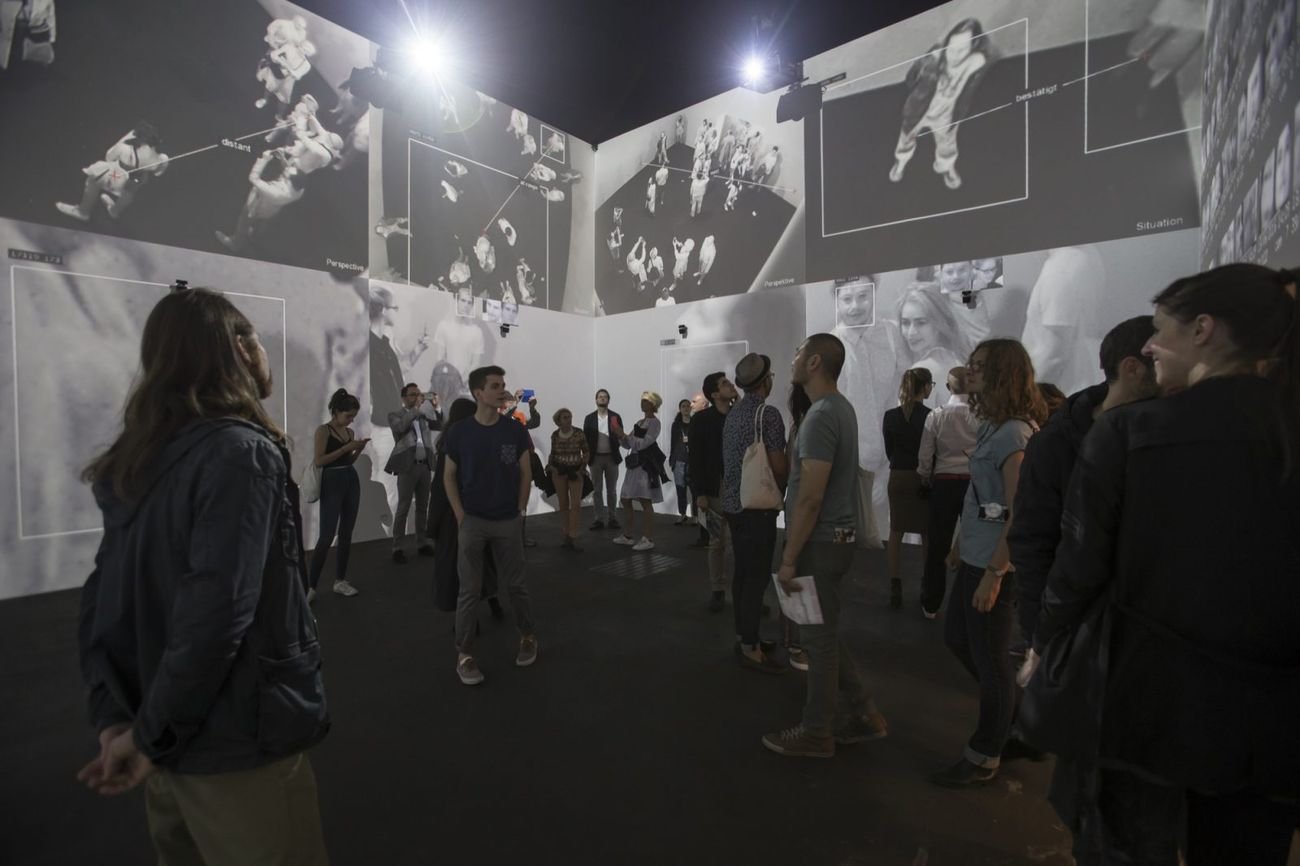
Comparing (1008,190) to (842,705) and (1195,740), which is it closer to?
(842,705)

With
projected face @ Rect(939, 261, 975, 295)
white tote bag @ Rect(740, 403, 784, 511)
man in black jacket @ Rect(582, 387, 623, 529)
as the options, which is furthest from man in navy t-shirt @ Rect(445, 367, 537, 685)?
projected face @ Rect(939, 261, 975, 295)

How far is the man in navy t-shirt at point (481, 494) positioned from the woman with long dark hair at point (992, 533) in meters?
2.33

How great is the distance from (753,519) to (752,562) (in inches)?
10.8

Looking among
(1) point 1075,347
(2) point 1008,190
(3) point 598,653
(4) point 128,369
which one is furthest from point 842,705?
(4) point 128,369

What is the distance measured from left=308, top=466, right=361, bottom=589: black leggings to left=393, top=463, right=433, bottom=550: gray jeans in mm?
1199

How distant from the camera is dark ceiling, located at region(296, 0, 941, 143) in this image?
7.49 meters

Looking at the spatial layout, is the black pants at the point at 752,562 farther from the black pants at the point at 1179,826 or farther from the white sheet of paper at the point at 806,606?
the black pants at the point at 1179,826

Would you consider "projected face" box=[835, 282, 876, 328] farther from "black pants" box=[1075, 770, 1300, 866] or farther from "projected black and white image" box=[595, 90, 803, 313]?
"black pants" box=[1075, 770, 1300, 866]

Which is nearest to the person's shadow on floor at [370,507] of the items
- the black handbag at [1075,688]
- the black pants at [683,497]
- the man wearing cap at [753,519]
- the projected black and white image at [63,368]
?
the projected black and white image at [63,368]

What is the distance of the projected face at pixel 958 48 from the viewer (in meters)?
6.95

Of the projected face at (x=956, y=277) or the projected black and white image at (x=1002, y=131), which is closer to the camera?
the projected black and white image at (x=1002, y=131)

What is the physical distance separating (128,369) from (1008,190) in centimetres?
891

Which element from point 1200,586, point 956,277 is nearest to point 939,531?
point 1200,586

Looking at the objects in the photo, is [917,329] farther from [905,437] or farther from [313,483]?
[313,483]
